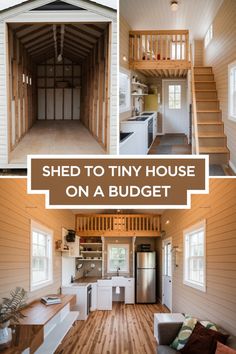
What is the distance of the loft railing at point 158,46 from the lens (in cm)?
241

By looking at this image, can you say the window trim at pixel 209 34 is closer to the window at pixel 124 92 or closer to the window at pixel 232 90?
the window at pixel 232 90

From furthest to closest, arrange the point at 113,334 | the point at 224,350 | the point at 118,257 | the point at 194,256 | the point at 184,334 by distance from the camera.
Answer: the point at 118,257, the point at 113,334, the point at 194,256, the point at 184,334, the point at 224,350

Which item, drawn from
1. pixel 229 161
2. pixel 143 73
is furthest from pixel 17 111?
pixel 229 161

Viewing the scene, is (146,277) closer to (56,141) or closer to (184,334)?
(184,334)

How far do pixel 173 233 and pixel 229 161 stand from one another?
5375 mm

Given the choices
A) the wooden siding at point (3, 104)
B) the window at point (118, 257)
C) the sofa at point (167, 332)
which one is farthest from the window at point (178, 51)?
the window at point (118, 257)

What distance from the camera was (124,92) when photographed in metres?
2.57

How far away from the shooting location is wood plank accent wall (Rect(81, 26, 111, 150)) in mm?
2523

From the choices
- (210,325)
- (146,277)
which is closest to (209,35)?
(210,325)

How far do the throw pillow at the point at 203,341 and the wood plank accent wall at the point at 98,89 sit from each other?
2194mm

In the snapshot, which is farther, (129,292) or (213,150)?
(129,292)

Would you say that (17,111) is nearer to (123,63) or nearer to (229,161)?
(123,63)

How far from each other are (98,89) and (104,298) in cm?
786

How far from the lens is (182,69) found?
245 cm
